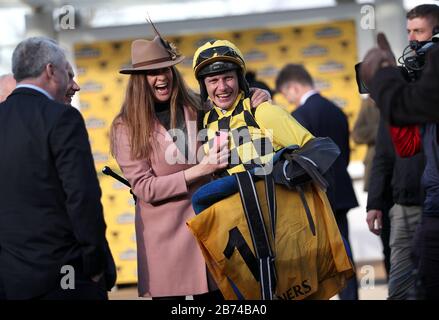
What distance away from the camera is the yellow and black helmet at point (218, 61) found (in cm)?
500

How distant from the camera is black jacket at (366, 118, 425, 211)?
241 inches

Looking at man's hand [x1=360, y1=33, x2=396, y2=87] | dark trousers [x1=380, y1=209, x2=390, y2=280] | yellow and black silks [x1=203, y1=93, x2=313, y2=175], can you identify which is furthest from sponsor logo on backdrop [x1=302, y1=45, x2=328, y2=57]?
man's hand [x1=360, y1=33, x2=396, y2=87]

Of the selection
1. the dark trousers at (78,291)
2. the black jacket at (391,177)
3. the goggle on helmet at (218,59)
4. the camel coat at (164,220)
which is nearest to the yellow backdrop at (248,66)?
the black jacket at (391,177)

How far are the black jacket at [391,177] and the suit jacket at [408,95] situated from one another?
250 centimetres

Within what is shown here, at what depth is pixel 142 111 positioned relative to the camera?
5133 millimetres

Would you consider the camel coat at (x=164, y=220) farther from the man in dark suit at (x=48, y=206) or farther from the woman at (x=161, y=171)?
the man in dark suit at (x=48, y=206)

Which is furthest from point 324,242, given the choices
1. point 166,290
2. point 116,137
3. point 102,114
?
point 102,114

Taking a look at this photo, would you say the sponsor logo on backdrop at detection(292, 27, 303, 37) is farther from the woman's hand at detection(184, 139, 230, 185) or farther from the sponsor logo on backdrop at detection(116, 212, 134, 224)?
the woman's hand at detection(184, 139, 230, 185)

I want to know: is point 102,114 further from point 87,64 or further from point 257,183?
point 257,183

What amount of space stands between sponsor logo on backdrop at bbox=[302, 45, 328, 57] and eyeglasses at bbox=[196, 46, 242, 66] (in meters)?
6.28

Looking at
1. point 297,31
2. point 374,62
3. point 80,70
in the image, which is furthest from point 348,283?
point 80,70

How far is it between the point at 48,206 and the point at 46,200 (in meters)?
0.03

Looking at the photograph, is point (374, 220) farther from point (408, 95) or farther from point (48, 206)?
point (408, 95)

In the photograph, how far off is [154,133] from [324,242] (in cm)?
111
